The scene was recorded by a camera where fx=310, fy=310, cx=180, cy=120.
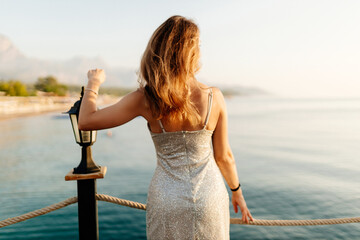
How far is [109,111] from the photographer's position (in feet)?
3.92

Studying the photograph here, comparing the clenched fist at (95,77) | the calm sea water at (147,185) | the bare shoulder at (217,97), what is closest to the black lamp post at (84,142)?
the clenched fist at (95,77)

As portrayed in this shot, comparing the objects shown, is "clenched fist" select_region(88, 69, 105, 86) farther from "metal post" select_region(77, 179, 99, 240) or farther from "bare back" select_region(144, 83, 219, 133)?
"metal post" select_region(77, 179, 99, 240)

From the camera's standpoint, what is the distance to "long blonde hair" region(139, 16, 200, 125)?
1.17 meters

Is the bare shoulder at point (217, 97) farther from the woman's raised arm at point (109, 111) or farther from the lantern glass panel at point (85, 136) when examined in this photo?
the lantern glass panel at point (85, 136)

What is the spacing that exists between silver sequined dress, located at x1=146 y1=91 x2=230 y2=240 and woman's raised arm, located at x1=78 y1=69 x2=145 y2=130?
0.16 metres

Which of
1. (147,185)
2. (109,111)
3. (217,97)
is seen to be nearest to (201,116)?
(217,97)

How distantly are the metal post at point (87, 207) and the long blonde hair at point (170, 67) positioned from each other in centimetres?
108

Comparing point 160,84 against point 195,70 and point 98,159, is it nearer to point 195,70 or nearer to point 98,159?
point 195,70

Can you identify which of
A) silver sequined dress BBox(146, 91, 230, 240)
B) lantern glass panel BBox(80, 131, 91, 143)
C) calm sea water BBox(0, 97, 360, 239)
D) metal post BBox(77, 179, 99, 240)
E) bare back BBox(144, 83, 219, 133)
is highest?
bare back BBox(144, 83, 219, 133)

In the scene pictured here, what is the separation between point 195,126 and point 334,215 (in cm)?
663

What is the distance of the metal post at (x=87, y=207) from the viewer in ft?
6.67

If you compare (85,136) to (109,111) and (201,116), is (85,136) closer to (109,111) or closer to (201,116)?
(109,111)

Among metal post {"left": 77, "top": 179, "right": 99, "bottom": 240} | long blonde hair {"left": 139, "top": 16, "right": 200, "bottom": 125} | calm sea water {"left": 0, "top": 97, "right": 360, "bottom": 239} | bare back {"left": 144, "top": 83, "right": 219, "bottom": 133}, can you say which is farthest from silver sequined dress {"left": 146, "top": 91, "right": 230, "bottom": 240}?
calm sea water {"left": 0, "top": 97, "right": 360, "bottom": 239}

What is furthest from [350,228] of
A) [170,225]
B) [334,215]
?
[170,225]
